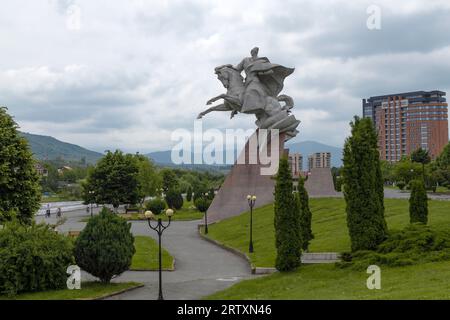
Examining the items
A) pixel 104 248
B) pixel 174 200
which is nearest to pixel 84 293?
pixel 104 248

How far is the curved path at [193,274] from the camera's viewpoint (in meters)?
15.3

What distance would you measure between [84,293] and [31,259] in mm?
1935

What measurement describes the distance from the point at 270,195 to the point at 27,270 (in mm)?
24079

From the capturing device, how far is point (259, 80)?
37.3 meters

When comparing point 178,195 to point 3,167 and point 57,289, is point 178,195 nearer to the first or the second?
point 3,167

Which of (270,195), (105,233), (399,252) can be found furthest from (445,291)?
(270,195)

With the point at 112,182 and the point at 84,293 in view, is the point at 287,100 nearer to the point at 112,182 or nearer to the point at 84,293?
the point at 112,182

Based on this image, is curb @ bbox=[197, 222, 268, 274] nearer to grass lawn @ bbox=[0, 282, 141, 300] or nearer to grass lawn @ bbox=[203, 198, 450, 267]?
grass lawn @ bbox=[203, 198, 450, 267]

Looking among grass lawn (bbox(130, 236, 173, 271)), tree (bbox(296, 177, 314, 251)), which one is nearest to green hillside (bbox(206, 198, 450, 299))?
tree (bbox(296, 177, 314, 251))

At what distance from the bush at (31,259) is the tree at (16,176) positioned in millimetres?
4680

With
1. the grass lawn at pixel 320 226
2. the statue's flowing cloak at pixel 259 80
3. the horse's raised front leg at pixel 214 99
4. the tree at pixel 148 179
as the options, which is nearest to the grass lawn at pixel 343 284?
the grass lawn at pixel 320 226

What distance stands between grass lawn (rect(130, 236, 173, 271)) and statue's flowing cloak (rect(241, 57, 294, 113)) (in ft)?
48.1

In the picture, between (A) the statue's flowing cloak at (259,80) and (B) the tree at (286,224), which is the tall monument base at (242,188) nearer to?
(A) the statue's flowing cloak at (259,80)

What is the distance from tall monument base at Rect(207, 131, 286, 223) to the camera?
36.4 meters
